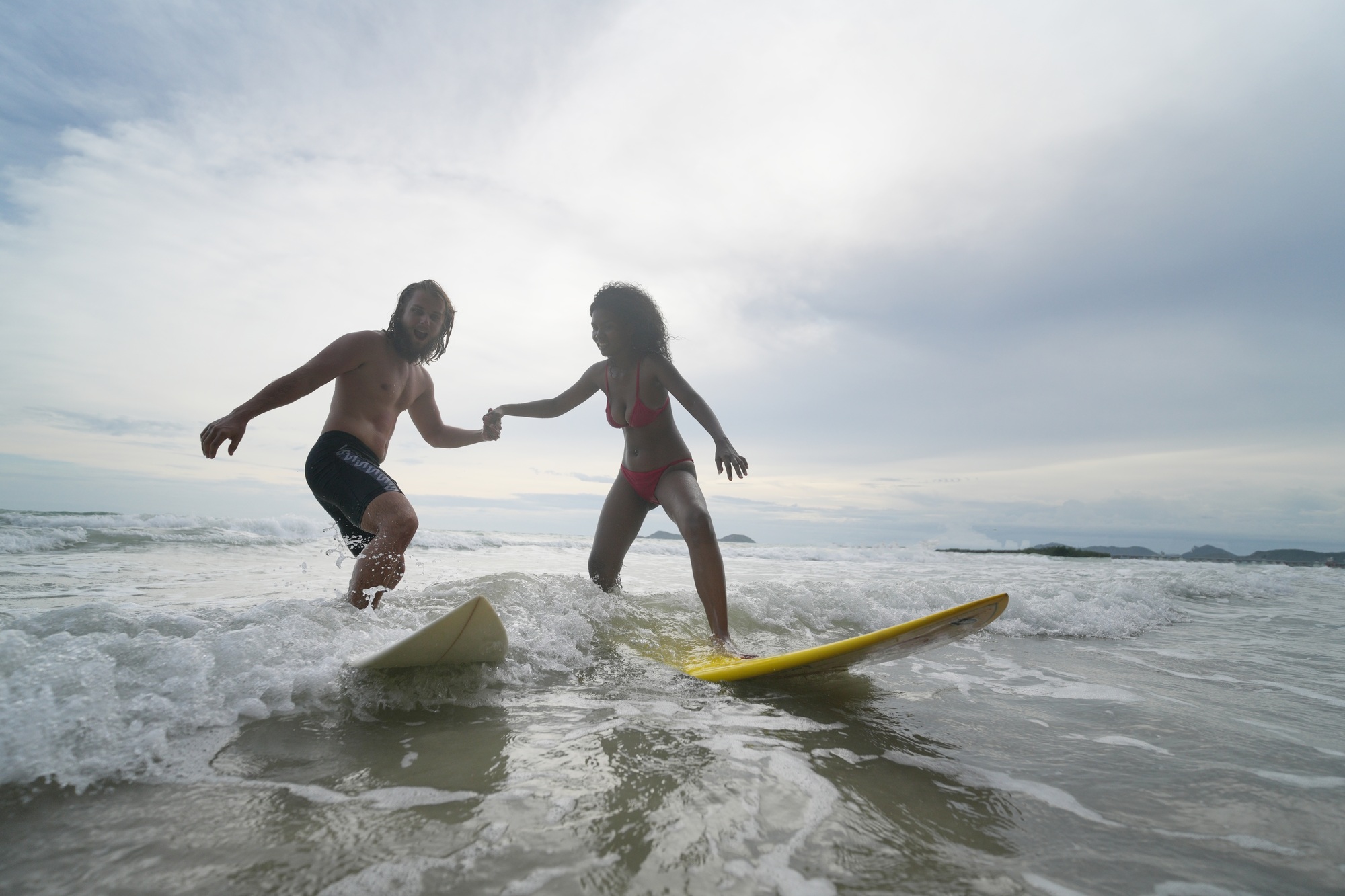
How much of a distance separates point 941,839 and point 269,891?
57.5 inches

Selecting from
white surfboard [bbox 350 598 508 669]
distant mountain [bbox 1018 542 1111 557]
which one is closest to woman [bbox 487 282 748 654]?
white surfboard [bbox 350 598 508 669]

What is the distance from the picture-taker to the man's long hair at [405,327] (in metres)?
3.82

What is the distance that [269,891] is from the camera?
1167 mm

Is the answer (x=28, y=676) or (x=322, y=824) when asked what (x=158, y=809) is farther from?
(x=28, y=676)

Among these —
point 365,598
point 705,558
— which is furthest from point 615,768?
point 365,598

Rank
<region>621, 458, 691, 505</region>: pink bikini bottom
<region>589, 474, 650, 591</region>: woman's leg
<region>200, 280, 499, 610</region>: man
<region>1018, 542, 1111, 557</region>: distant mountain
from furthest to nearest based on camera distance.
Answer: <region>1018, 542, 1111, 557</region>: distant mountain → <region>589, 474, 650, 591</region>: woman's leg → <region>621, 458, 691, 505</region>: pink bikini bottom → <region>200, 280, 499, 610</region>: man

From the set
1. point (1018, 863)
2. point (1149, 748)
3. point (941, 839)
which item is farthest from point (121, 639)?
point (1149, 748)

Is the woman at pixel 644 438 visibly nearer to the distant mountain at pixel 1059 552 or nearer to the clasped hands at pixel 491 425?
the clasped hands at pixel 491 425

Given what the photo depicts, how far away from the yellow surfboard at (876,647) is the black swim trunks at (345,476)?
193 cm

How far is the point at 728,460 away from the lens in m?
3.70

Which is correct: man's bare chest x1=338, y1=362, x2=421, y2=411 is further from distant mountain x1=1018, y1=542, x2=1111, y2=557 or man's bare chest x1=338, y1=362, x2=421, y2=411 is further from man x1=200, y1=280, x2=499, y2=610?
distant mountain x1=1018, y1=542, x2=1111, y2=557

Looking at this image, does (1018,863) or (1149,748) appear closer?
(1018,863)

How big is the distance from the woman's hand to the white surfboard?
5.31 feet

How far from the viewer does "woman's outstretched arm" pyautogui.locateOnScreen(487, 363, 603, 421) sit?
4.72 metres
